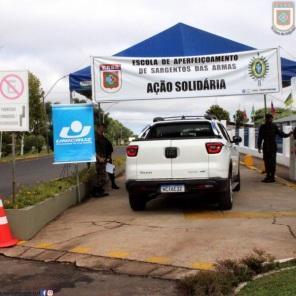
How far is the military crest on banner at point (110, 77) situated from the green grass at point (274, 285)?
7353 millimetres

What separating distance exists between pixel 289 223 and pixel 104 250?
3.13 meters

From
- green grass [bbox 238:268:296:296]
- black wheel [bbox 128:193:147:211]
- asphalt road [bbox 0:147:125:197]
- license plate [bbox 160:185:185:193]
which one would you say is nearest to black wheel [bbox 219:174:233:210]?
license plate [bbox 160:185:185:193]

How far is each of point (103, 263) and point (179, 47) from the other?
6.96m

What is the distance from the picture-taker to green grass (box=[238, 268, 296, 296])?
196 inches

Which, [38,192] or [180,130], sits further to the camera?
[180,130]

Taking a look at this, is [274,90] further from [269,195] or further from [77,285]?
[77,285]

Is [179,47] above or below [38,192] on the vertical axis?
above

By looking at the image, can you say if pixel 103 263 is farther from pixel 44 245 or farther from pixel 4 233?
pixel 4 233

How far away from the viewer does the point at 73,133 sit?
11422 millimetres

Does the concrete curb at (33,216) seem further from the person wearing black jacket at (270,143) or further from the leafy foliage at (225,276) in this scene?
the person wearing black jacket at (270,143)

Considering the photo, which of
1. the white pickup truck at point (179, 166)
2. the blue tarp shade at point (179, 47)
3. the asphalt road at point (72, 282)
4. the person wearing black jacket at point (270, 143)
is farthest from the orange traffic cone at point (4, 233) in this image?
the person wearing black jacket at point (270, 143)

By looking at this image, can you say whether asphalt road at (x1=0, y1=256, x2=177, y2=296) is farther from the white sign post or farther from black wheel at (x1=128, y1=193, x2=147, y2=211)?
black wheel at (x1=128, y1=193, x2=147, y2=211)

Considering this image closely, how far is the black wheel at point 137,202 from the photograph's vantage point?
33.6ft

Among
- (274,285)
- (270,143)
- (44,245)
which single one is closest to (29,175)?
(270,143)
